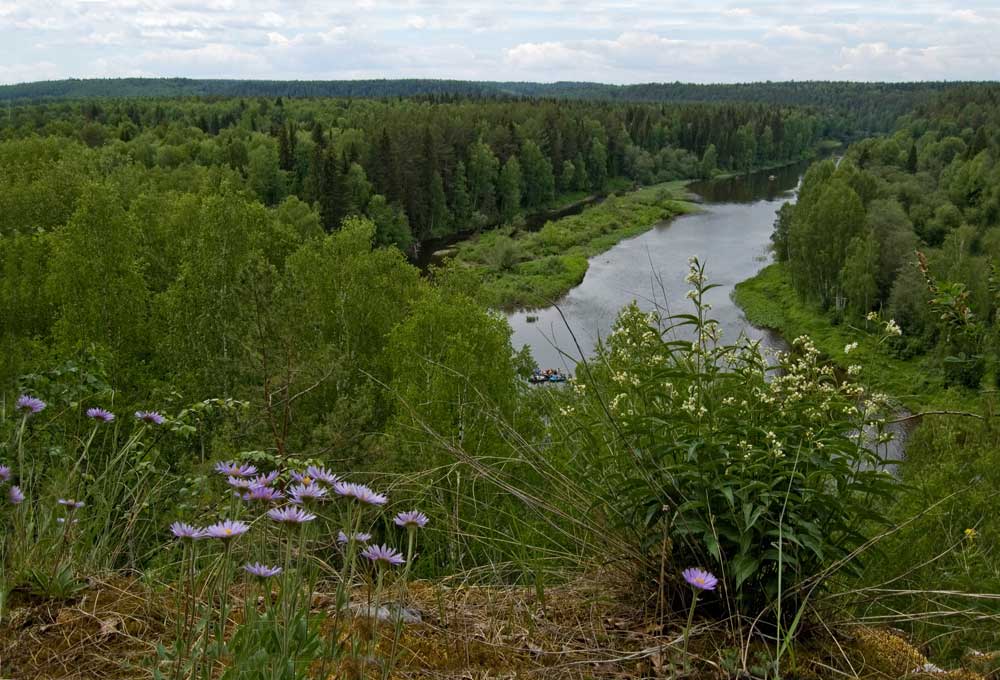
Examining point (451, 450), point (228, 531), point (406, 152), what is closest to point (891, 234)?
point (406, 152)

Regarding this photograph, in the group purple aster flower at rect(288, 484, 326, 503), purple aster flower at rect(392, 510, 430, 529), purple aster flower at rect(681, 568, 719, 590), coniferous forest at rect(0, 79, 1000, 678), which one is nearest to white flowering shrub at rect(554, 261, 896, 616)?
coniferous forest at rect(0, 79, 1000, 678)

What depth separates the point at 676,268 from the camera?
148 ft

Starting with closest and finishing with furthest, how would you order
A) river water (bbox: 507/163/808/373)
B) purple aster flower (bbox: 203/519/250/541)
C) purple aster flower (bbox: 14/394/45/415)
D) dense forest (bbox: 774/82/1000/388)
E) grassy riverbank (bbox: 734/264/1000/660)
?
1. purple aster flower (bbox: 203/519/250/541)
2. purple aster flower (bbox: 14/394/45/415)
3. grassy riverbank (bbox: 734/264/1000/660)
4. river water (bbox: 507/163/808/373)
5. dense forest (bbox: 774/82/1000/388)

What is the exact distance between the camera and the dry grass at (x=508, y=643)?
8.24 feet

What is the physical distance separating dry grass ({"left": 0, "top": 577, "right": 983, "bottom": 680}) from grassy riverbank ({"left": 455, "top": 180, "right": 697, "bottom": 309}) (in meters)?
30.6

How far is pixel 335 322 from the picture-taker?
21047 mm

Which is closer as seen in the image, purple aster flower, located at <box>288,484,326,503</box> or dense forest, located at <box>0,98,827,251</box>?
purple aster flower, located at <box>288,484,326,503</box>

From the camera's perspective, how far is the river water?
33.2 m

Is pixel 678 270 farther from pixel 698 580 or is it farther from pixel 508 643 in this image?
pixel 698 580

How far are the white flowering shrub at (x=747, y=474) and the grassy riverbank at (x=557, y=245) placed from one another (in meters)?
30.1

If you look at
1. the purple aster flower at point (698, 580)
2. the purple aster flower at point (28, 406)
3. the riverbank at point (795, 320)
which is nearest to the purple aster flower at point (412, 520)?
the purple aster flower at point (698, 580)

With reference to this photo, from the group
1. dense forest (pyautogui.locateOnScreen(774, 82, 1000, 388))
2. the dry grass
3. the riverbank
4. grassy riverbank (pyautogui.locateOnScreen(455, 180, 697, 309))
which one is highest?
the dry grass

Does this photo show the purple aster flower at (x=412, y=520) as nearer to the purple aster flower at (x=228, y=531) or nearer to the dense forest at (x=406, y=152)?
the purple aster flower at (x=228, y=531)

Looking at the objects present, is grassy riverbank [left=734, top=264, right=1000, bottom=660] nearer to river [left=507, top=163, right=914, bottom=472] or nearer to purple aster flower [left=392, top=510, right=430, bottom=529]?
purple aster flower [left=392, top=510, right=430, bottom=529]
